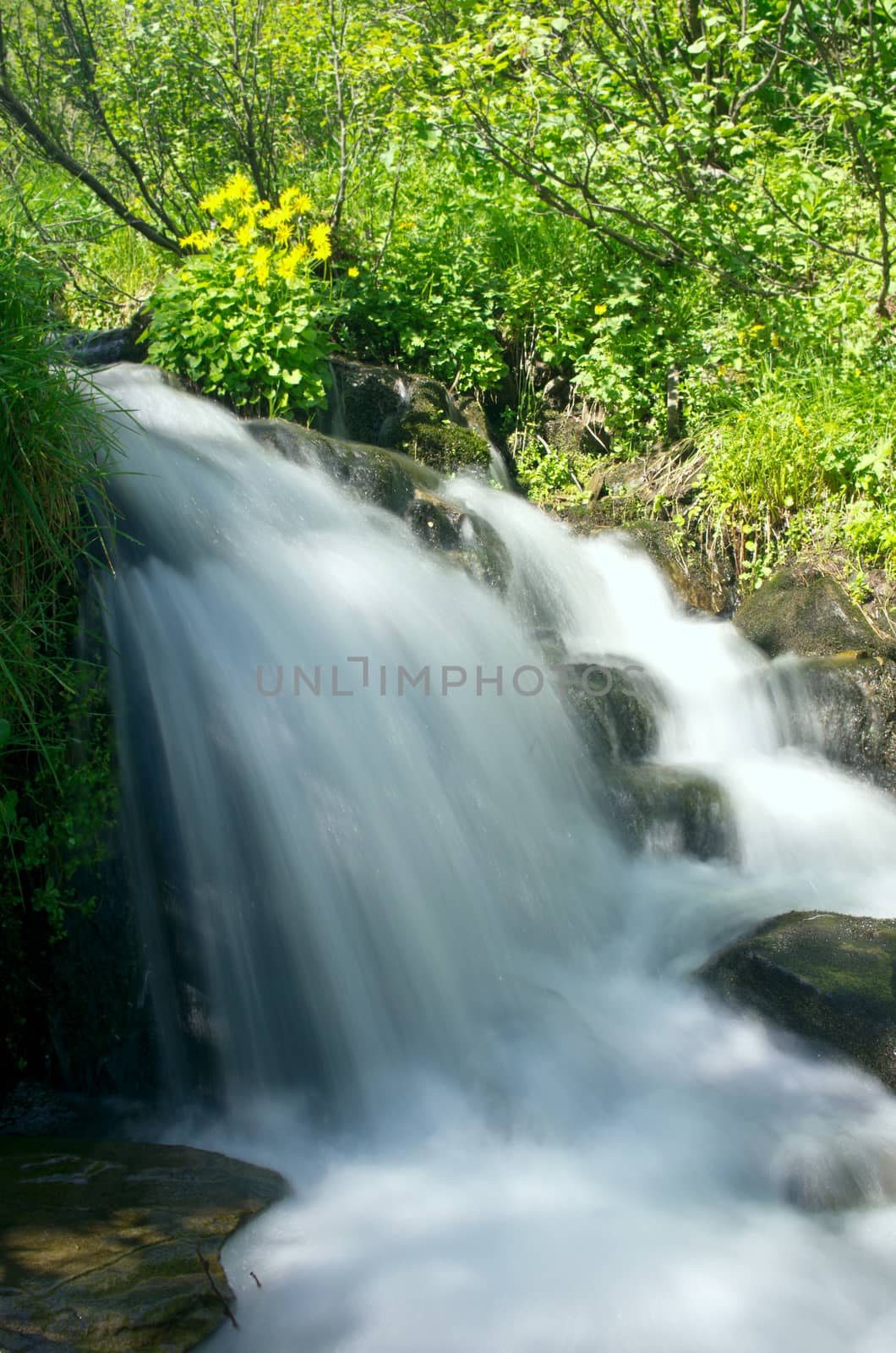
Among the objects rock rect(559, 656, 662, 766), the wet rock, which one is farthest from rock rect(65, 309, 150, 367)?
rock rect(559, 656, 662, 766)

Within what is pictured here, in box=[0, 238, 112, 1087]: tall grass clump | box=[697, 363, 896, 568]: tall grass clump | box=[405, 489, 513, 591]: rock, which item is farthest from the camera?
box=[697, 363, 896, 568]: tall grass clump

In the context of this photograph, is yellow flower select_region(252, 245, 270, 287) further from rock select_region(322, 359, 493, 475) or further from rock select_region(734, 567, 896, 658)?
rock select_region(734, 567, 896, 658)

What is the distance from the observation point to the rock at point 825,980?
2.93m

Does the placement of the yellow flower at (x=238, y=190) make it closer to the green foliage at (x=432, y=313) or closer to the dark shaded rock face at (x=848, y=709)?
the green foliage at (x=432, y=313)

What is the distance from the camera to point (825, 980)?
3049mm

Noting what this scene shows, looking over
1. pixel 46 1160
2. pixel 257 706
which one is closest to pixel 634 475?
pixel 257 706

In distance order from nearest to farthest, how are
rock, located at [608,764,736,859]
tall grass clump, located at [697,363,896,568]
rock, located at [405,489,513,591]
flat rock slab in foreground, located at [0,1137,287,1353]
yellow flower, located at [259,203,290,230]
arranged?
flat rock slab in foreground, located at [0,1137,287,1353] → rock, located at [608,764,736,859] → rock, located at [405,489,513,591] → tall grass clump, located at [697,363,896,568] → yellow flower, located at [259,203,290,230]

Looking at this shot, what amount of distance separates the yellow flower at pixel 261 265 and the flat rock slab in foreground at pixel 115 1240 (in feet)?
15.8

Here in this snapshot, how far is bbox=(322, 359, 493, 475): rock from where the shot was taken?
6496 mm

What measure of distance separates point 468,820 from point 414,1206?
1467mm

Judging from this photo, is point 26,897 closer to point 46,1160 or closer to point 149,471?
point 46,1160

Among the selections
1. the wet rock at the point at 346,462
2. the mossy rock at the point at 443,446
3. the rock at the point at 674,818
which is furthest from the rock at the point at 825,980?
the mossy rock at the point at 443,446

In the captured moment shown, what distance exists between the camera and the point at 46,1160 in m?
2.47

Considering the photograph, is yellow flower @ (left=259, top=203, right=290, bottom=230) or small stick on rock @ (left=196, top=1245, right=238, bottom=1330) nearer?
small stick on rock @ (left=196, top=1245, right=238, bottom=1330)
